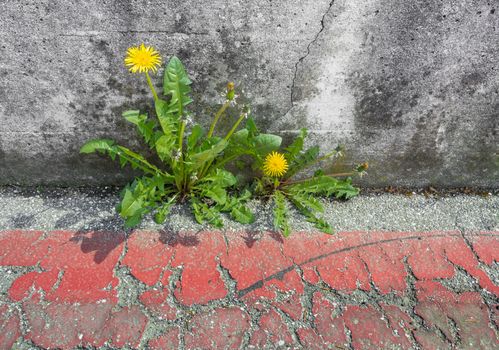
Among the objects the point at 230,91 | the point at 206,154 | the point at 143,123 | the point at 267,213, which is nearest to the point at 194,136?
the point at 206,154

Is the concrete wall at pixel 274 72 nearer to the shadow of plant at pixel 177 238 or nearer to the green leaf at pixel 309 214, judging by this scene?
the green leaf at pixel 309 214

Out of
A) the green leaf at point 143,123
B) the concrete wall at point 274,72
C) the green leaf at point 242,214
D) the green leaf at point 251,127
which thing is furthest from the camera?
the green leaf at point 242,214

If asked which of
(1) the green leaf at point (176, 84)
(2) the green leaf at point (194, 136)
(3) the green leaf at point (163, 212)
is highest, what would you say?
(1) the green leaf at point (176, 84)

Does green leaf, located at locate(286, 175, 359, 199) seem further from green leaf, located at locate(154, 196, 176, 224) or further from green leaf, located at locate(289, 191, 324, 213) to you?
green leaf, located at locate(154, 196, 176, 224)

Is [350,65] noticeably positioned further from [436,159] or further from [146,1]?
[146,1]

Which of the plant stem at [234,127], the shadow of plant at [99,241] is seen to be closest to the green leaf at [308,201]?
the plant stem at [234,127]
